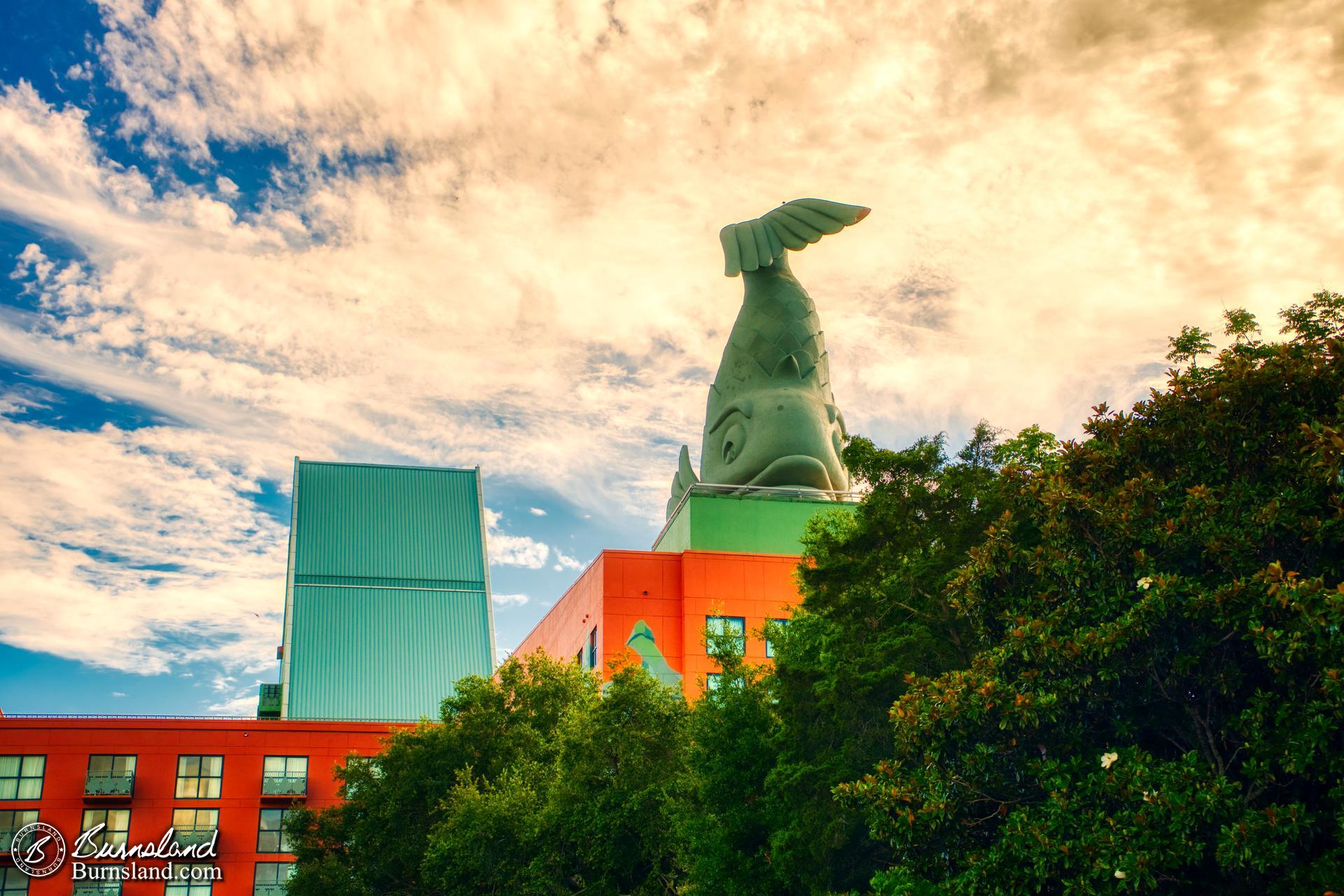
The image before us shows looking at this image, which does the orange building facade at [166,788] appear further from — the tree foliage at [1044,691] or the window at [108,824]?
the tree foliage at [1044,691]

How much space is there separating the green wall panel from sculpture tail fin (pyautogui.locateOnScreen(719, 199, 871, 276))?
25.9 ft

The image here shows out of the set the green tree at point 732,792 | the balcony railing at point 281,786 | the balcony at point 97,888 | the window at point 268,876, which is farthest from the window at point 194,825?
the green tree at point 732,792

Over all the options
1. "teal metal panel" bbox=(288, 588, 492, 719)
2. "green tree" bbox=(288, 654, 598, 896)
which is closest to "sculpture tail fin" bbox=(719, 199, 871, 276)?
"green tree" bbox=(288, 654, 598, 896)

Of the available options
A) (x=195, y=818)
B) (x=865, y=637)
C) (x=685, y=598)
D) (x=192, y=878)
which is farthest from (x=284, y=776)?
(x=865, y=637)

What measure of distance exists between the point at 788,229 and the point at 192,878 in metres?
29.3

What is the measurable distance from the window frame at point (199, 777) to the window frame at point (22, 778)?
4.10 metres

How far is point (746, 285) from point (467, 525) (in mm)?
36947

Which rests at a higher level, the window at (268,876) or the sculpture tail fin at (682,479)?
the sculpture tail fin at (682,479)

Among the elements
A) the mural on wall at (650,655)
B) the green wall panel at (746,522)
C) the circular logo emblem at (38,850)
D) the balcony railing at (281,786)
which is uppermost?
the green wall panel at (746,522)

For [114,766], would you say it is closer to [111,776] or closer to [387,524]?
[111,776]

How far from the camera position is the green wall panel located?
130ft

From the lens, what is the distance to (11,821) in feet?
133

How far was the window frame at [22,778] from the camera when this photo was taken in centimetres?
4069

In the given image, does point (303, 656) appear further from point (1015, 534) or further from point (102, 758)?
point (1015, 534)
